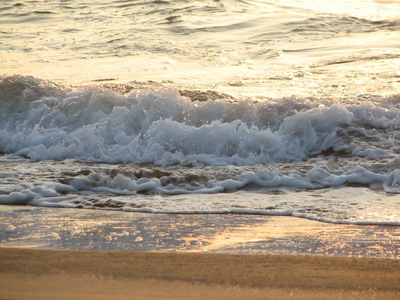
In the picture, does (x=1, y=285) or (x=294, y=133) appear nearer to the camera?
(x=1, y=285)

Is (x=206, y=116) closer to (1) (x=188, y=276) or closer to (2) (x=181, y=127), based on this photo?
(2) (x=181, y=127)

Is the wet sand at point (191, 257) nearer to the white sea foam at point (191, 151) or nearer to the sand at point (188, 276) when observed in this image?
the sand at point (188, 276)

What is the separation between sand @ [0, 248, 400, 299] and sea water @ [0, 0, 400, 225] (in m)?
1.30

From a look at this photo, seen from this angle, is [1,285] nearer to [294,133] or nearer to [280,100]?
[294,133]

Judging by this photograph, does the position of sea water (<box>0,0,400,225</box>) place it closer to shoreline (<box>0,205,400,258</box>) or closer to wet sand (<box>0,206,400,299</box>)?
shoreline (<box>0,205,400,258</box>)

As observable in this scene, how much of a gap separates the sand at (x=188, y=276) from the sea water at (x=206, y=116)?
1.30m

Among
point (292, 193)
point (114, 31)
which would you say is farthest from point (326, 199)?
point (114, 31)

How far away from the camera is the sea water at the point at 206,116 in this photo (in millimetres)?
5047

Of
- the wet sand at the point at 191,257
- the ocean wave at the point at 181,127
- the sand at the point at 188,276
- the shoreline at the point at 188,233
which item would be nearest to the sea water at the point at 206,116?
the ocean wave at the point at 181,127

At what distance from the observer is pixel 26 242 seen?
3.42 metres

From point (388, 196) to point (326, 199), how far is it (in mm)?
651

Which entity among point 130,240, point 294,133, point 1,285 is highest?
point 1,285

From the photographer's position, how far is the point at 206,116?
25.3 ft

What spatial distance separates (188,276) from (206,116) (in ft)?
16.6
